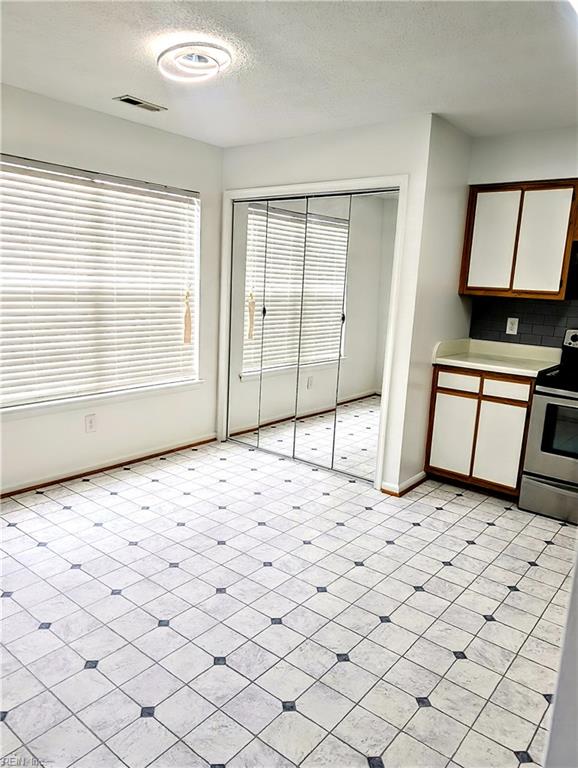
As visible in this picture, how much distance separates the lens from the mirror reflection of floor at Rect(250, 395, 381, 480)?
13.1 feet

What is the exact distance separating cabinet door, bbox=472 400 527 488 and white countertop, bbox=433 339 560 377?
10.2 inches

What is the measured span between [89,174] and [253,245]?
1.42 m

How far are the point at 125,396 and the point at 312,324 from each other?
61.9 inches

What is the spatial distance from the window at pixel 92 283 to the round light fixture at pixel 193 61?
3.78 feet

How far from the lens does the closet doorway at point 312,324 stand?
391cm

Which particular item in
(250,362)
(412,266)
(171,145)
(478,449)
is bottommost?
(478,449)

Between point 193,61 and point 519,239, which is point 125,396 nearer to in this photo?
point 193,61

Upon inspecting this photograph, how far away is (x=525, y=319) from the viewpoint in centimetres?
410

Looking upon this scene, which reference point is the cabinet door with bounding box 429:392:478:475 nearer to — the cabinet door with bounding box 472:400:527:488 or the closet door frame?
the cabinet door with bounding box 472:400:527:488

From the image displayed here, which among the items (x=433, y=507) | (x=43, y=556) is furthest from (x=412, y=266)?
(x=43, y=556)

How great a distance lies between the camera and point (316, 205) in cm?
407

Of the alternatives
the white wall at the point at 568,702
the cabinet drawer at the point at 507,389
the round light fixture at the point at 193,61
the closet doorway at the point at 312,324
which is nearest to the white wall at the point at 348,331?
the closet doorway at the point at 312,324

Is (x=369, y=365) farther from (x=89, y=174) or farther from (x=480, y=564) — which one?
(x=89, y=174)

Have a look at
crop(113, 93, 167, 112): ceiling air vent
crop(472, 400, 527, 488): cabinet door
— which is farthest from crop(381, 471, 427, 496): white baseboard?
crop(113, 93, 167, 112): ceiling air vent
